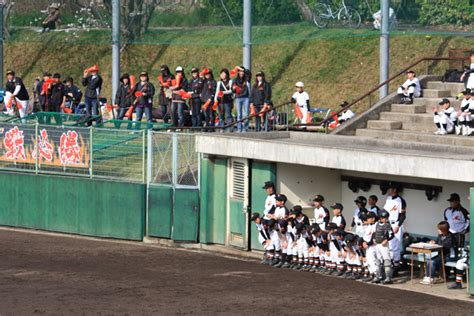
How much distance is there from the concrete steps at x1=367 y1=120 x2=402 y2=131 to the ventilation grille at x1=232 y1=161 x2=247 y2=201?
3.78 metres

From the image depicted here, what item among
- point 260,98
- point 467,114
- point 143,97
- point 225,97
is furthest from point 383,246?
point 143,97

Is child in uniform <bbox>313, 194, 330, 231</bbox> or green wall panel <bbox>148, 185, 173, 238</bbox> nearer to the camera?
child in uniform <bbox>313, 194, 330, 231</bbox>

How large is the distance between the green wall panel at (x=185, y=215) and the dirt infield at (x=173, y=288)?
736 mm

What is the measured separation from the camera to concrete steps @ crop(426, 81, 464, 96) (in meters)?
27.4

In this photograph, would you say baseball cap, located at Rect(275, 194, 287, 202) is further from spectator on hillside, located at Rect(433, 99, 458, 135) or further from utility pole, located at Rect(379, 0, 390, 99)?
utility pole, located at Rect(379, 0, 390, 99)

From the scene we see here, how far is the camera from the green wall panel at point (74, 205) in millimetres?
27906

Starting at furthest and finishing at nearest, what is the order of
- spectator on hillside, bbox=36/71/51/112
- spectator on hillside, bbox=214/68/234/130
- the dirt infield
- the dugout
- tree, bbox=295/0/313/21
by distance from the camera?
tree, bbox=295/0/313/21 → spectator on hillside, bbox=36/71/51/112 → spectator on hillside, bbox=214/68/234/130 → the dugout → the dirt infield

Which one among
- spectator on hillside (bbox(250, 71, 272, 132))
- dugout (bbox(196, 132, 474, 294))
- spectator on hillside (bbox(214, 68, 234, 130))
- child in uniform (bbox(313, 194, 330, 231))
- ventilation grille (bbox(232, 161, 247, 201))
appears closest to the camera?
dugout (bbox(196, 132, 474, 294))

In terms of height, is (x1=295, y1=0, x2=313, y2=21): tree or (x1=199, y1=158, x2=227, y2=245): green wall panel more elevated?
(x1=295, y1=0, x2=313, y2=21): tree

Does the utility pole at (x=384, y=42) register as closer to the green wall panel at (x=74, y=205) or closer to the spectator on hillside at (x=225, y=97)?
the spectator on hillside at (x=225, y=97)

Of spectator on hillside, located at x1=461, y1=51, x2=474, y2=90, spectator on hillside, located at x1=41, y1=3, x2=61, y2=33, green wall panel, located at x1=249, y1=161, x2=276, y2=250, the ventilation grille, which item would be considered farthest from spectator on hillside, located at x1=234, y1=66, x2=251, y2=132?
spectator on hillside, located at x1=41, y1=3, x2=61, y2=33

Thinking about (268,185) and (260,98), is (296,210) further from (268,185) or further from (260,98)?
(260,98)

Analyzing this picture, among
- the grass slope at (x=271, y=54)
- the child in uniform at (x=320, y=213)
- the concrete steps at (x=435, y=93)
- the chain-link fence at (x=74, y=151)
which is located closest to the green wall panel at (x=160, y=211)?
the chain-link fence at (x=74, y=151)

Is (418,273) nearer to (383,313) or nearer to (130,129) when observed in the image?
(383,313)
